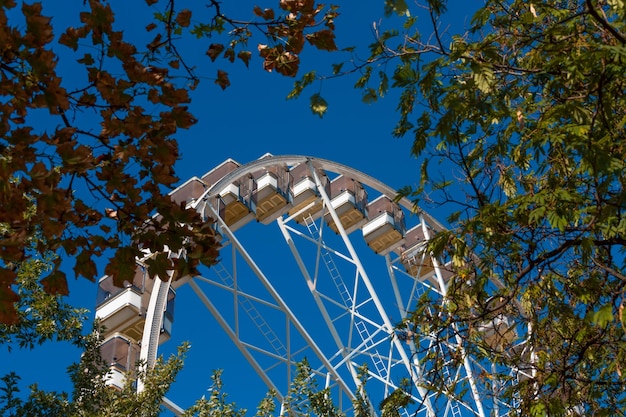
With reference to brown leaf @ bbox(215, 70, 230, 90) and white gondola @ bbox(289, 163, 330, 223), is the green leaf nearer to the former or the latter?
brown leaf @ bbox(215, 70, 230, 90)

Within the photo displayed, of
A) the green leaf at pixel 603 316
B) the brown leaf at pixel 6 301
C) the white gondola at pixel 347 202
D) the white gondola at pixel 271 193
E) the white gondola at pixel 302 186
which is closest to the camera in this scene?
the brown leaf at pixel 6 301

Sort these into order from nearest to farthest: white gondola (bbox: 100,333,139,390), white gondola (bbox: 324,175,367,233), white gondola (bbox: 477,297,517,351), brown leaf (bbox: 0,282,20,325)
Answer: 1. brown leaf (bbox: 0,282,20,325)
2. white gondola (bbox: 477,297,517,351)
3. white gondola (bbox: 100,333,139,390)
4. white gondola (bbox: 324,175,367,233)

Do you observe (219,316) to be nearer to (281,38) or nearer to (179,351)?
(179,351)

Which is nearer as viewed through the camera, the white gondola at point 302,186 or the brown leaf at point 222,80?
the brown leaf at point 222,80

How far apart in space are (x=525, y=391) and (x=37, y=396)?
434cm

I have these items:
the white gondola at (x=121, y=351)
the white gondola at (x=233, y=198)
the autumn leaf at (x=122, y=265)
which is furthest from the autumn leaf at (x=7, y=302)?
the white gondola at (x=233, y=198)

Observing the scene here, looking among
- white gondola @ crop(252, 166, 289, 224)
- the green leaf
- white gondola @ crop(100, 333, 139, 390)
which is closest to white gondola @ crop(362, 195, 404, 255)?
white gondola @ crop(252, 166, 289, 224)

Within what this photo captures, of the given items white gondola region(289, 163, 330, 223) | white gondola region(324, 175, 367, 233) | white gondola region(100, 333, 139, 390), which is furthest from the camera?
white gondola region(324, 175, 367, 233)

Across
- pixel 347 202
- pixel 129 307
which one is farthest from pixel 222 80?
pixel 347 202

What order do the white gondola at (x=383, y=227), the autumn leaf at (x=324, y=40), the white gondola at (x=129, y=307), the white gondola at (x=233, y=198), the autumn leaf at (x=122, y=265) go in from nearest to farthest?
the autumn leaf at (x=122, y=265)
the autumn leaf at (x=324, y=40)
the white gondola at (x=129, y=307)
the white gondola at (x=233, y=198)
the white gondola at (x=383, y=227)

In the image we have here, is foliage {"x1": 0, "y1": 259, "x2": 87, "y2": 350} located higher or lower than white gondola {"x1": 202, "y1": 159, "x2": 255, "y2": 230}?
lower

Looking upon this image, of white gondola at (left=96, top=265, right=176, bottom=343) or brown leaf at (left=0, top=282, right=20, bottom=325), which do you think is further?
white gondola at (left=96, top=265, right=176, bottom=343)

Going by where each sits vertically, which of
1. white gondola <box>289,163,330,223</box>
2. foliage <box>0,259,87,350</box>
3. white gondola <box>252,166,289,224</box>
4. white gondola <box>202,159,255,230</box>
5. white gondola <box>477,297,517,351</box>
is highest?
white gondola <box>289,163,330,223</box>

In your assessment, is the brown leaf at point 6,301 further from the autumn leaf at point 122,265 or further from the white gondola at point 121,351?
the white gondola at point 121,351
